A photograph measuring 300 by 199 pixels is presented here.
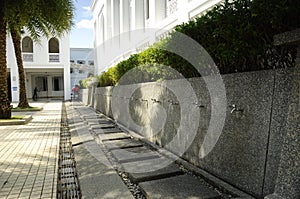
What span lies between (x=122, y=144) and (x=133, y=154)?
3.19 feet

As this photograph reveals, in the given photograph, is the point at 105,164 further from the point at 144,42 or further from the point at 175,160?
the point at 144,42

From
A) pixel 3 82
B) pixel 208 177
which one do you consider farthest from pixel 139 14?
pixel 208 177

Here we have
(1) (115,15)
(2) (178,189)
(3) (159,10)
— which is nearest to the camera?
(2) (178,189)

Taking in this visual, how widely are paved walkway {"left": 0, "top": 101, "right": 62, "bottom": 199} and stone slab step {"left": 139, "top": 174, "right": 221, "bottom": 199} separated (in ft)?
4.01

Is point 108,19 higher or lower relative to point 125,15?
higher

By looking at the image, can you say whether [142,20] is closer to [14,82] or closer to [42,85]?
[14,82]

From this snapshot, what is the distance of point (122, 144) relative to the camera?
19.7 ft

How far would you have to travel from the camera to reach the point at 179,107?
4.79 meters

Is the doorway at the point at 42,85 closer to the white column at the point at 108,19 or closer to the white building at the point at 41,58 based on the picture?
the white building at the point at 41,58

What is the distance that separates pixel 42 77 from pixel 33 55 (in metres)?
8.22

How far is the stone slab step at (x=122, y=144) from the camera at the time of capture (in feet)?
18.9

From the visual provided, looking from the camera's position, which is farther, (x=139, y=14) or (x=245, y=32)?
(x=139, y=14)

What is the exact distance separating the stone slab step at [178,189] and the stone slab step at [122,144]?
7.38 ft

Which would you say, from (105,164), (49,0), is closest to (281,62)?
(105,164)
